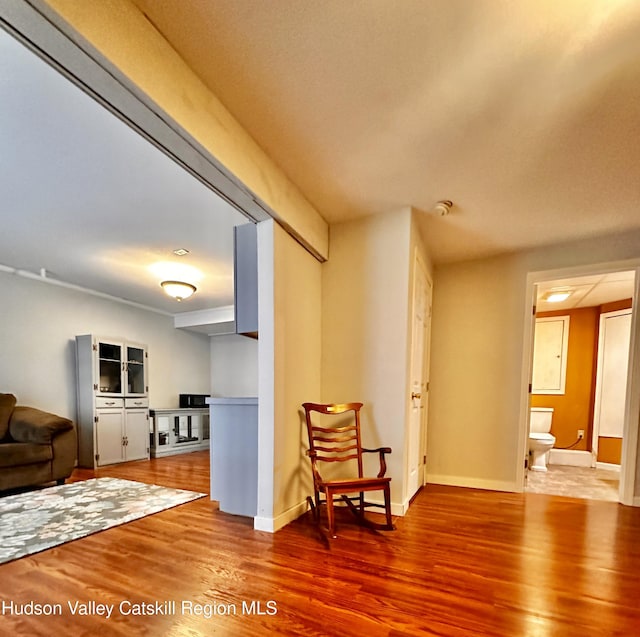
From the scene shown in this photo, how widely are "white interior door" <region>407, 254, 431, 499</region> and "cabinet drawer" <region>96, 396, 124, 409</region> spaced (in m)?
3.89

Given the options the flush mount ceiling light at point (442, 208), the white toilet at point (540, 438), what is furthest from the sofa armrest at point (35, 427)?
the white toilet at point (540, 438)

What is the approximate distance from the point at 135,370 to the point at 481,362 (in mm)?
4567

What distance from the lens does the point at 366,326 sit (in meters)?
2.65

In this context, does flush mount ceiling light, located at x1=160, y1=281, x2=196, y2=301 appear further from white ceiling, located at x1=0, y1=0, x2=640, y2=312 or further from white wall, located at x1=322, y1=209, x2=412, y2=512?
white wall, located at x1=322, y1=209, x2=412, y2=512

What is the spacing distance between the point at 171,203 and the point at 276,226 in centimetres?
87

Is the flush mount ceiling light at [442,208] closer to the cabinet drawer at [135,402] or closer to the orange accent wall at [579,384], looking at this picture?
the orange accent wall at [579,384]

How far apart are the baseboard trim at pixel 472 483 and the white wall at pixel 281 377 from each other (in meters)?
1.50

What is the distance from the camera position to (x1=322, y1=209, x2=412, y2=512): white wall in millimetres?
2504

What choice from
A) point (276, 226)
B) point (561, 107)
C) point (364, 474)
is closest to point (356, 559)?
point (364, 474)

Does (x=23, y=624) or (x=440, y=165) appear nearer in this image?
(x=23, y=624)

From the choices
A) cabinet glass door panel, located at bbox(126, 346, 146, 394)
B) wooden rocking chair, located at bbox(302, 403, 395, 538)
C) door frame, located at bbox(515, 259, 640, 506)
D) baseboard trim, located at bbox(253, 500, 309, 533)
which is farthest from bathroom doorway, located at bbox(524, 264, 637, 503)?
cabinet glass door panel, located at bbox(126, 346, 146, 394)

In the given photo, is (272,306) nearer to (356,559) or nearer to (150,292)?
(356,559)

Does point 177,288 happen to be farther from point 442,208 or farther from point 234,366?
point 442,208

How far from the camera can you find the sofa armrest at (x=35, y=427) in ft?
10.6
